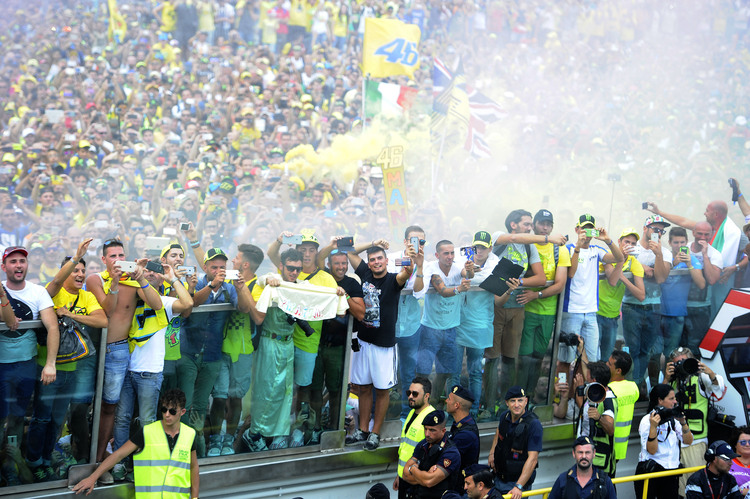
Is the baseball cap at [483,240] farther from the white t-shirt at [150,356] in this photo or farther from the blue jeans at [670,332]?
the white t-shirt at [150,356]

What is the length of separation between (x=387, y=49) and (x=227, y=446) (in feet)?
33.8

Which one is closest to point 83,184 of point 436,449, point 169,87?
point 169,87

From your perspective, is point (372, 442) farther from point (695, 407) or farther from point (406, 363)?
point (695, 407)

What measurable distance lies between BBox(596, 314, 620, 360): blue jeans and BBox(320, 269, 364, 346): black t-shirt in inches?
89.2

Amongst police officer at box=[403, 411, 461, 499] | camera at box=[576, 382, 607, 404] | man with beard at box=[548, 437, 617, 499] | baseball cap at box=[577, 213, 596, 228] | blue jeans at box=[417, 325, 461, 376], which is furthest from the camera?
baseball cap at box=[577, 213, 596, 228]

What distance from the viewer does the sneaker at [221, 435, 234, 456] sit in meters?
4.65

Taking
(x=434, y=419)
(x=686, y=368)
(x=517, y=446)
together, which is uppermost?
(x=686, y=368)

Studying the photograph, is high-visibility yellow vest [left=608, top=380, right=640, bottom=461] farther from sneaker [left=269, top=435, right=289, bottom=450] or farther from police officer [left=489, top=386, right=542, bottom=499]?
sneaker [left=269, top=435, right=289, bottom=450]

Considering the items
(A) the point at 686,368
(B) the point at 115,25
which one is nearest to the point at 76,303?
(A) the point at 686,368

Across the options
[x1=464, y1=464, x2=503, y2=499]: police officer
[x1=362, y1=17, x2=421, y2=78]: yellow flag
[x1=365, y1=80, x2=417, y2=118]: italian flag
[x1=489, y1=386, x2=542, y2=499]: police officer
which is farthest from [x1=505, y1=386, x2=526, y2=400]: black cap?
[x1=362, y1=17, x2=421, y2=78]: yellow flag

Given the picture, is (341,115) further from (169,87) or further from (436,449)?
(436,449)

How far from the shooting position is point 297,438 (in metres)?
4.91

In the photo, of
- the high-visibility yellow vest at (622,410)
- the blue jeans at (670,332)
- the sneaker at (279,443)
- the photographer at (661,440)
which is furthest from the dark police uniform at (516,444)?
the blue jeans at (670,332)

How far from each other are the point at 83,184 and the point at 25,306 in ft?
17.6
